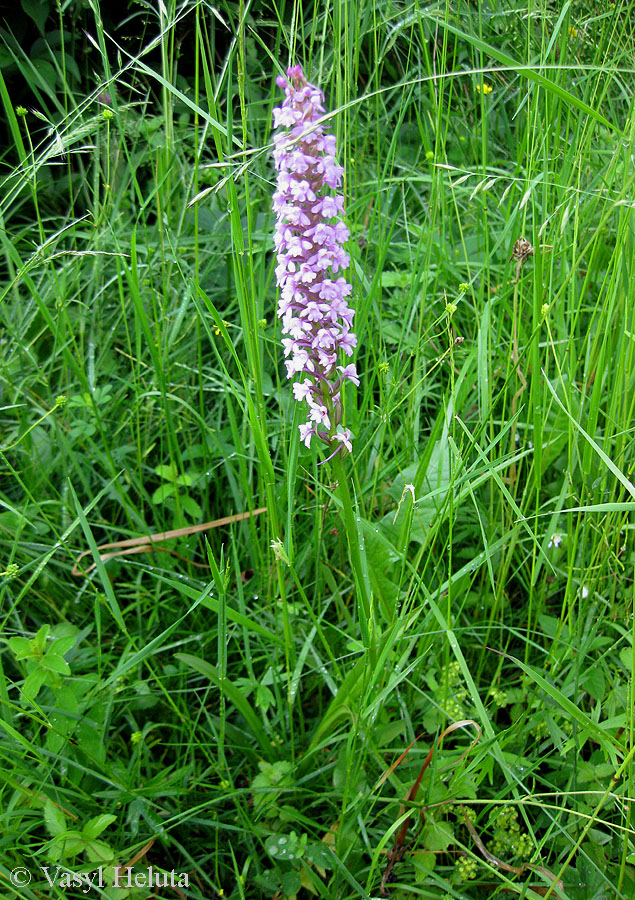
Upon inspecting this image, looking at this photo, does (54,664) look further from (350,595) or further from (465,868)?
(465,868)

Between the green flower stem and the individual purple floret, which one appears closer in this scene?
the individual purple floret

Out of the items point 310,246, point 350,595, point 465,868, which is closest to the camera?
point 310,246

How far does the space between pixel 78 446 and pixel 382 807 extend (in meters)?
1.40

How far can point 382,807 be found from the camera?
56.1 inches

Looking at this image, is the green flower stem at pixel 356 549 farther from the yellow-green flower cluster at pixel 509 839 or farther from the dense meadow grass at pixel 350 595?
the yellow-green flower cluster at pixel 509 839

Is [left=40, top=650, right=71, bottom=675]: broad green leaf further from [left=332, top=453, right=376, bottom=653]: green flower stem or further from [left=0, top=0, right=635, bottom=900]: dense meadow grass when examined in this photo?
[left=332, top=453, right=376, bottom=653]: green flower stem

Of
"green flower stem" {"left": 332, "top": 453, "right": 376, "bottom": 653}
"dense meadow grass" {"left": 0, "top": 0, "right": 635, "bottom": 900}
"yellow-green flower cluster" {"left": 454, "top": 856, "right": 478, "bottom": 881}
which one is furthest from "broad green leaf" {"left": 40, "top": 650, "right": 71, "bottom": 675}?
"yellow-green flower cluster" {"left": 454, "top": 856, "right": 478, "bottom": 881}

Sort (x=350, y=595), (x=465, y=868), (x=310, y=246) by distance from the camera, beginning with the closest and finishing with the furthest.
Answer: (x=310, y=246)
(x=465, y=868)
(x=350, y=595)

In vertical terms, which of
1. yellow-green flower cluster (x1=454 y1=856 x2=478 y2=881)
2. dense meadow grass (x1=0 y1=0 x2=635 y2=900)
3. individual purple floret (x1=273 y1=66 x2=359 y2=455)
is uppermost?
individual purple floret (x1=273 y1=66 x2=359 y2=455)

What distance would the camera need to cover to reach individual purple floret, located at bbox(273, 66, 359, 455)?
1067mm

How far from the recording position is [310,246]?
111 centimetres

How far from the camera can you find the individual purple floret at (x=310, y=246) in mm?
1067

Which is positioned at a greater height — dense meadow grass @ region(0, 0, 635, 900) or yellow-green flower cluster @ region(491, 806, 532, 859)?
dense meadow grass @ region(0, 0, 635, 900)

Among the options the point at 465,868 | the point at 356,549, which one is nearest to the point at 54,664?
the point at 356,549
